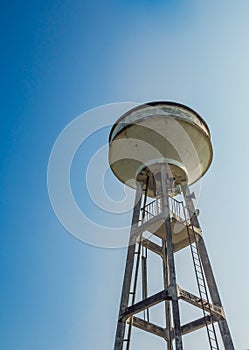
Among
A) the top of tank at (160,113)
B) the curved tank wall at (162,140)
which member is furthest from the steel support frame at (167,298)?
the top of tank at (160,113)

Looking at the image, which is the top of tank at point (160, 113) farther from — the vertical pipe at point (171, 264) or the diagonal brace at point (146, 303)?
the diagonal brace at point (146, 303)

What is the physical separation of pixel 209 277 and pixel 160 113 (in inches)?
190

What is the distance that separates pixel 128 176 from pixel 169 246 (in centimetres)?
367

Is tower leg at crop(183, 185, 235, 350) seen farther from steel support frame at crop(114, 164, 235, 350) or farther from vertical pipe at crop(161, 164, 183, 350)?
vertical pipe at crop(161, 164, 183, 350)

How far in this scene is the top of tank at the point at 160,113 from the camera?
11.5m

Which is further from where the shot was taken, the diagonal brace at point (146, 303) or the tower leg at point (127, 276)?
the tower leg at point (127, 276)

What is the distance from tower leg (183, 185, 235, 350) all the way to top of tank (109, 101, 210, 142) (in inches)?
82.0

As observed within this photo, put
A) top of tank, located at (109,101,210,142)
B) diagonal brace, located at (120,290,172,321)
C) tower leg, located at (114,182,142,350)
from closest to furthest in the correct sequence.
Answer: diagonal brace, located at (120,290,172,321), tower leg, located at (114,182,142,350), top of tank, located at (109,101,210,142)

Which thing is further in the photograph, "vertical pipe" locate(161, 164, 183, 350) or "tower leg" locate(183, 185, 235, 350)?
"tower leg" locate(183, 185, 235, 350)

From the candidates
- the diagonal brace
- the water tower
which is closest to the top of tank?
the water tower

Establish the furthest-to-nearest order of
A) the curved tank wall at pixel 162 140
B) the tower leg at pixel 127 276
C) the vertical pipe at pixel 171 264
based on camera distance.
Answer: the curved tank wall at pixel 162 140 < the tower leg at pixel 127 276 < the vertical pipe at pixel 171 264

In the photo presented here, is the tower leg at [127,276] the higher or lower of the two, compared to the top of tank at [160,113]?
lower

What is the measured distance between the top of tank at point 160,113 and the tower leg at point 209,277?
208 centimetres

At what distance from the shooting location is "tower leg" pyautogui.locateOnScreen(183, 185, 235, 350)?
28.3ft
